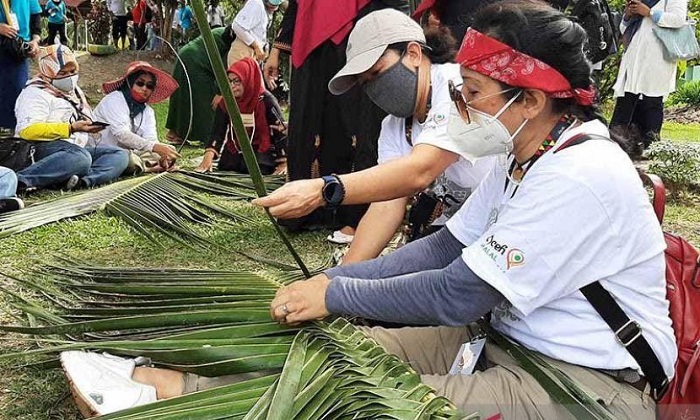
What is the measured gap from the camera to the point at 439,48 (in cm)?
267

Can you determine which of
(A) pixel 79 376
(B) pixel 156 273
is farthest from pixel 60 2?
(A) pixel 79 376

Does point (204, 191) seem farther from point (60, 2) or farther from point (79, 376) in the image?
point (60, 2)

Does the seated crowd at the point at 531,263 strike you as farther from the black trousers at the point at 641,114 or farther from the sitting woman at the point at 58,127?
the black trousers at the point at 641,114

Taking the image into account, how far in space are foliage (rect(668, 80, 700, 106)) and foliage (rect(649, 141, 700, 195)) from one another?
32.2 ft

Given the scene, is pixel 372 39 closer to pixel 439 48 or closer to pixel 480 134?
pixel 439 48

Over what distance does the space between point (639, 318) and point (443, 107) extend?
0.96 meters

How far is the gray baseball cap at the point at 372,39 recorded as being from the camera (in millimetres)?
2457

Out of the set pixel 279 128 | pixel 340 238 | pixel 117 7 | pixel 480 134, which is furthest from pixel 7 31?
pixel 117 7

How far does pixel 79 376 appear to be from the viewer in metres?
1.69

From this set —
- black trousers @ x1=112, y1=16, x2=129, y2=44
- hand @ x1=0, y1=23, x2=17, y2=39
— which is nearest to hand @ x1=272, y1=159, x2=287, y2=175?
hand @ x1=0, y1=23, x2=17, y2=39

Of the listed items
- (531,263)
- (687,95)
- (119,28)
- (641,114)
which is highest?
(531,263)

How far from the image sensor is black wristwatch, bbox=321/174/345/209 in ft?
6.64

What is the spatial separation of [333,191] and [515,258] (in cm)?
63

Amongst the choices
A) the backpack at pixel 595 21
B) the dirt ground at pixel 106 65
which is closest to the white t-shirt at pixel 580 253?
the backpack at pixel 595 21
